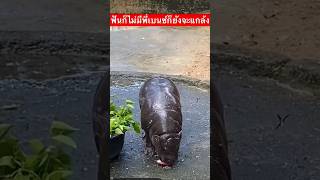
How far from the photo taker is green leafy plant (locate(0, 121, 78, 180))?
2.42 ft

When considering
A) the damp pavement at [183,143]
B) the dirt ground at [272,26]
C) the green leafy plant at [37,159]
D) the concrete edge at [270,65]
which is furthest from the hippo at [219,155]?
the dirt ground at [272,26]

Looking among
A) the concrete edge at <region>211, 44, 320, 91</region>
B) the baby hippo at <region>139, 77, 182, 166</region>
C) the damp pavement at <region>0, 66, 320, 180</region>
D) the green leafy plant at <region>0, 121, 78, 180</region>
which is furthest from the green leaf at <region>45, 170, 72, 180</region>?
the concrete edge at <region>211, 44, 320, 91</region>

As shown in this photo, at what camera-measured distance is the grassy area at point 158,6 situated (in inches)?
63.5

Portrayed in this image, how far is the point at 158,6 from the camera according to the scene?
63.4 inches

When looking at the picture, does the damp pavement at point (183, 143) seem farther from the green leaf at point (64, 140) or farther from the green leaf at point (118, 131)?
the green leaf at point (64, 140)

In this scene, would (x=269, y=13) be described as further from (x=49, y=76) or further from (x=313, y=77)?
(x=49, y=76)

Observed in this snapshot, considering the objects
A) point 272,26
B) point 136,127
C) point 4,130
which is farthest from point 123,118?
point 272,26

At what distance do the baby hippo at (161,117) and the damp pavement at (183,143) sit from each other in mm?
39

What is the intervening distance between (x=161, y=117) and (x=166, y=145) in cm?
20

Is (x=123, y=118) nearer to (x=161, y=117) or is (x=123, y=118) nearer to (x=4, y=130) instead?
(x=161, y=117)

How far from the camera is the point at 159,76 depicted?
5.91ft

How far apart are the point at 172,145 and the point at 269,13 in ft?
11.9

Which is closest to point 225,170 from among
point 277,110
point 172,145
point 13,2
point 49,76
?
point 172,145

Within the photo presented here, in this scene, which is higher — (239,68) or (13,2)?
(13,2)
